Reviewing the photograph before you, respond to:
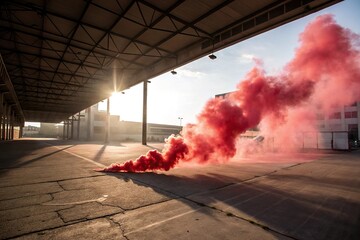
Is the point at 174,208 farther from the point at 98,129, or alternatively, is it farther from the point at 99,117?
the point at 99,117

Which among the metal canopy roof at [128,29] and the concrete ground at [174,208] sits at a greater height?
the metal canopy roof at [128,29]

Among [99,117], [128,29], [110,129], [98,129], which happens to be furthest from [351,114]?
[99,117]

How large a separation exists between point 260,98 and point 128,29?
984 centimetres

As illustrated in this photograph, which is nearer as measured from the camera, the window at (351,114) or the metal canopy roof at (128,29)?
the metal canopy roof at (128,29)

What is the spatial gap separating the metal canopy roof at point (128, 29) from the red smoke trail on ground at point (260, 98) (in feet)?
6.17

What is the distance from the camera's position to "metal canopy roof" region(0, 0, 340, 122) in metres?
11.6

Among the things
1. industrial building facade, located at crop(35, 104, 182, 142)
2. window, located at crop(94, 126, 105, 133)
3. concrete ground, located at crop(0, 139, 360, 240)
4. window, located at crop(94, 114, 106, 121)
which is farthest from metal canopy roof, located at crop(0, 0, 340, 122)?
window, located at crop(94, 114, 106, 121)

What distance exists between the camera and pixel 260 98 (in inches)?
496

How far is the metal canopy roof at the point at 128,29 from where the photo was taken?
38.1 ft

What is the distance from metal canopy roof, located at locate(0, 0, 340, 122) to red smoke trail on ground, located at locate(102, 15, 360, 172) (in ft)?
6.17

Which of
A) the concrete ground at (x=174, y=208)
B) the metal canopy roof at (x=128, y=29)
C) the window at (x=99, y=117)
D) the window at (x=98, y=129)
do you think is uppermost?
the metal canopy roof at (x=128, y=29)

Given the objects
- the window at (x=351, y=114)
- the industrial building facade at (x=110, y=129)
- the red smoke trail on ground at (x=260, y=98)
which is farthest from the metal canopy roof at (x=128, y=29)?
the window at (x=351, y=114)

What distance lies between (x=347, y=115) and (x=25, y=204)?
201 ft

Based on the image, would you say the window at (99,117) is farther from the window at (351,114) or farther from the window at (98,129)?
the window at (351,114)
